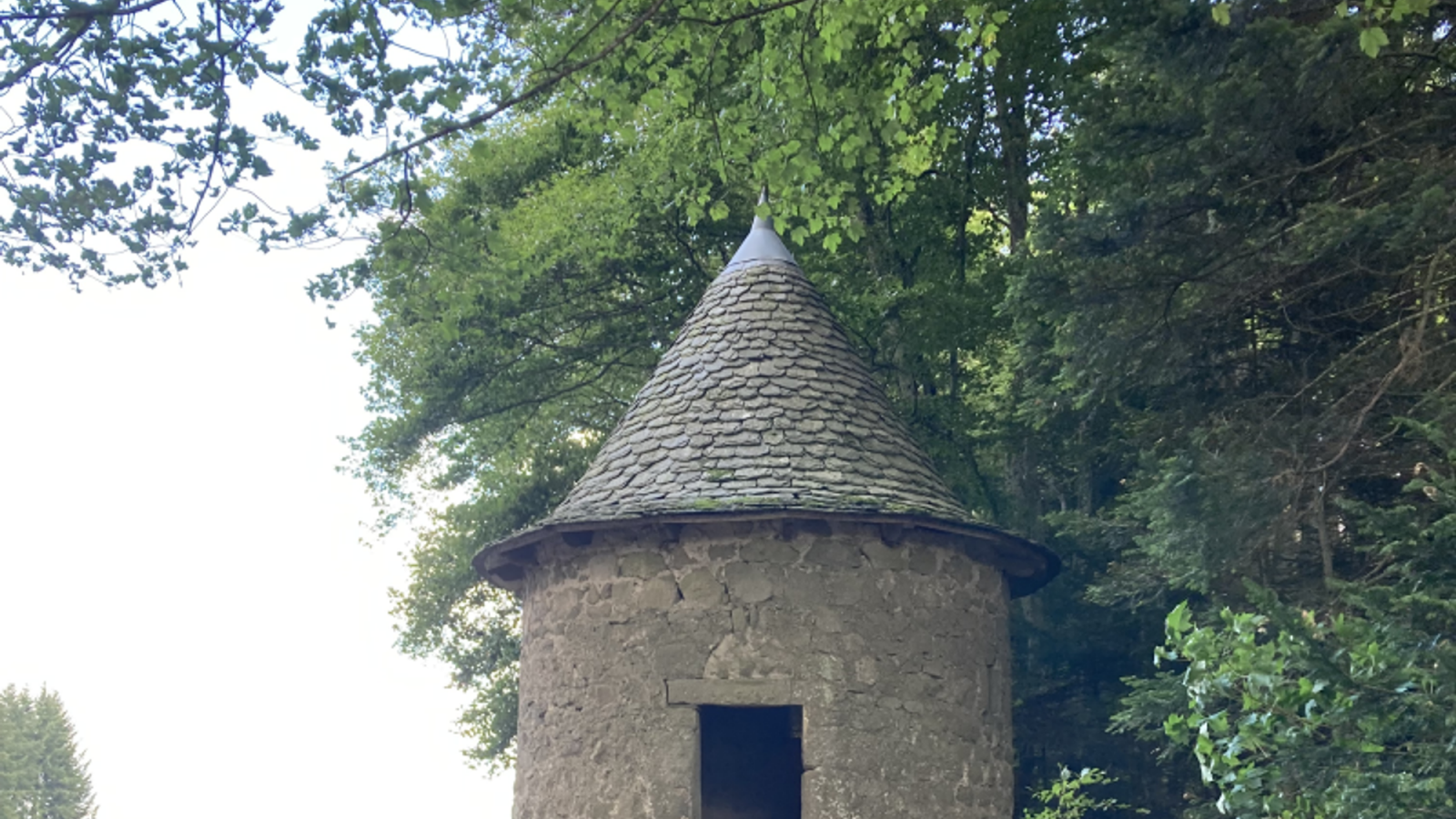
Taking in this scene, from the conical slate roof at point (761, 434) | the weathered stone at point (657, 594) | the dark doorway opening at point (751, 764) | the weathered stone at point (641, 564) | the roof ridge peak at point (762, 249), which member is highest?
the roof ridge peak at point (762, 249)

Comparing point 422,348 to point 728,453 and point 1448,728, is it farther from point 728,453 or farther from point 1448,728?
point 1448,728

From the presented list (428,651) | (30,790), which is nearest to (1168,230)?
(428,651)

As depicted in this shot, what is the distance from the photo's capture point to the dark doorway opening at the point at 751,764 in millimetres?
10656

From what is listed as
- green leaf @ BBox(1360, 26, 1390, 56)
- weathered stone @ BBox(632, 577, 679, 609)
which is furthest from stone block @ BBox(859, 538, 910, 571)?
green leaf @ BBox(1360, 26, 1390, 56)

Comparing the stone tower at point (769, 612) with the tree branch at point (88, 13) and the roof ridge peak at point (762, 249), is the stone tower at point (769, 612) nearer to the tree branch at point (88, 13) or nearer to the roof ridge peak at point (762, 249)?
the roof ridge peak at point (762, 249)

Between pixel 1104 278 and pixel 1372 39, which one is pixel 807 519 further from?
pixel 1372 39

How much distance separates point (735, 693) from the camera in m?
8.02

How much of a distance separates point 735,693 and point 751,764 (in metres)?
2.97

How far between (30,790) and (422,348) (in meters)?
22.7

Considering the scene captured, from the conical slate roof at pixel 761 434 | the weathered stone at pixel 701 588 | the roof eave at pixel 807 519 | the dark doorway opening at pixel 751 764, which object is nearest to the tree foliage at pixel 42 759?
the dark doorway opening at pixel 751 764

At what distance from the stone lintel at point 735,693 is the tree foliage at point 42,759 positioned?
27.8m

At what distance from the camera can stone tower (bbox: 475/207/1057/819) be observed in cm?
802

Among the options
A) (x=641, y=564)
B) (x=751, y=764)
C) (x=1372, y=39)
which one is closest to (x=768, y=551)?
(x=641, y=564)

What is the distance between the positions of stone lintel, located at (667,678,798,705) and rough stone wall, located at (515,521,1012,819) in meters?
0.01
